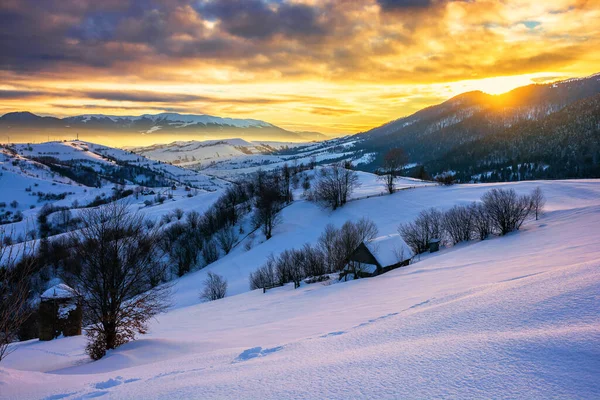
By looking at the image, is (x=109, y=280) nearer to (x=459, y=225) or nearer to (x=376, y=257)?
(x=376, y=257)

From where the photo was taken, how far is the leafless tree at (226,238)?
63753 millimetres

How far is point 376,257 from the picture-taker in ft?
112

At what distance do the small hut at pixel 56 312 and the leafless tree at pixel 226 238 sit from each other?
37965 mm

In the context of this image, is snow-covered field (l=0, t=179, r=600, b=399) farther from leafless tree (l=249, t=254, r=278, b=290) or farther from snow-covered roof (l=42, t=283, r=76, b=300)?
leafless tree (l=249, t=254, r=278, b=290)

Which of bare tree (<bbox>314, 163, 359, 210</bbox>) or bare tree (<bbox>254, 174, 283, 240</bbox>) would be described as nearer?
bare tree (<bbox>254, 174, 283, 240</bbox>)

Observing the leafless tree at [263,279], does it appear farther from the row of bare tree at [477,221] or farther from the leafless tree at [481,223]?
the leafless tree at [481,223]

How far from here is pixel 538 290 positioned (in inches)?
338

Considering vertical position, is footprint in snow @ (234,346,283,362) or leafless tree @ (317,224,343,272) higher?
footprint in snow @ (234,346,283,362)

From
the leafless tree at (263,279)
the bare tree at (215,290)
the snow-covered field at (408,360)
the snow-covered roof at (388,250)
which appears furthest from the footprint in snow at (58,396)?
the bare tree at (215,290)

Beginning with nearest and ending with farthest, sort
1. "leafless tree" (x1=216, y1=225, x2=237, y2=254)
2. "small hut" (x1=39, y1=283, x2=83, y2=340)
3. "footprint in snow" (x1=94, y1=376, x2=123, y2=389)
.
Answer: "footprint in snow" (x1=94, y1=376, x2=123, y2=389) → "small hut" (x1=39, y1=283, x2=83, y2=340) → "leafless tree" (x1=216, y1=225, x2=237, y2=254)

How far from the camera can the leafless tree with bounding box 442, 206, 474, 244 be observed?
138 ft

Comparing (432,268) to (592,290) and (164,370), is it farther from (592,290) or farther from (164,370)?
(164,370)

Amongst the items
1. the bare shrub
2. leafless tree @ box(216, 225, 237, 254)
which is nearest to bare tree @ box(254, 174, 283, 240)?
leafless tree @ box(216, 225, 237, 254)

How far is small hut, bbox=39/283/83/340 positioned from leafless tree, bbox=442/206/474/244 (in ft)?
130
